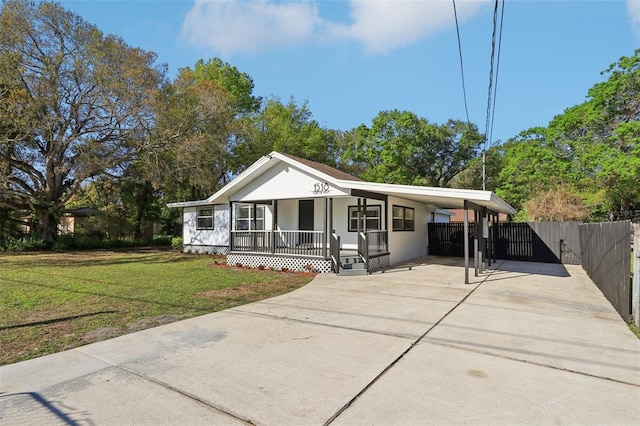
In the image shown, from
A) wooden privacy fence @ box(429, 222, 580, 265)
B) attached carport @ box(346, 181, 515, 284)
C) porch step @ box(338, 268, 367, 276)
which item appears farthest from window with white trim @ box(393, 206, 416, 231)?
porch step @ box(338, 268, 367, 276)

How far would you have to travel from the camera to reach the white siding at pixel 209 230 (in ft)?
60.3

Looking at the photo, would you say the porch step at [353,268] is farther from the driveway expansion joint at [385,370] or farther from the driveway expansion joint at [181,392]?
the driveway expansion joint at [181,392]

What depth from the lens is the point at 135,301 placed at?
726 cm

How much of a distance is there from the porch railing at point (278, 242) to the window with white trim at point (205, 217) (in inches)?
210

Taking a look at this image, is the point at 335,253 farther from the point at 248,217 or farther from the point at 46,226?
the point at 46,226

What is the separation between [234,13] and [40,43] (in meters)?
15.0

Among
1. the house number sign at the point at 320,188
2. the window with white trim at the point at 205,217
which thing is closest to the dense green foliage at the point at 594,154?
the house number sign at the point at 320,188

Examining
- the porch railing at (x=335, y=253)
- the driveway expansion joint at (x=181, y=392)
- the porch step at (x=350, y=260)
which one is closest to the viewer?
the driveway expansion joint at (x=181, y=392)

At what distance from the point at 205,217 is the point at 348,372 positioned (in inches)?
668

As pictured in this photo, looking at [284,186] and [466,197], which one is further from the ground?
[284,186]

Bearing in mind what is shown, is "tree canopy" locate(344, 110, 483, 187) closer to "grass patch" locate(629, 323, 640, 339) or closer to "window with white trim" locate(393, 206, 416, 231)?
"window with white trim" locate(393, 206, 416, 231)

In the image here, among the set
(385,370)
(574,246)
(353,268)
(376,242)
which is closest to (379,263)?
(376,242)

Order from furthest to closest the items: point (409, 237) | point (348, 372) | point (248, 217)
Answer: point (248, 217)
point (409, 237)
point (348, 372)

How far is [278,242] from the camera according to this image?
14.9 meters
